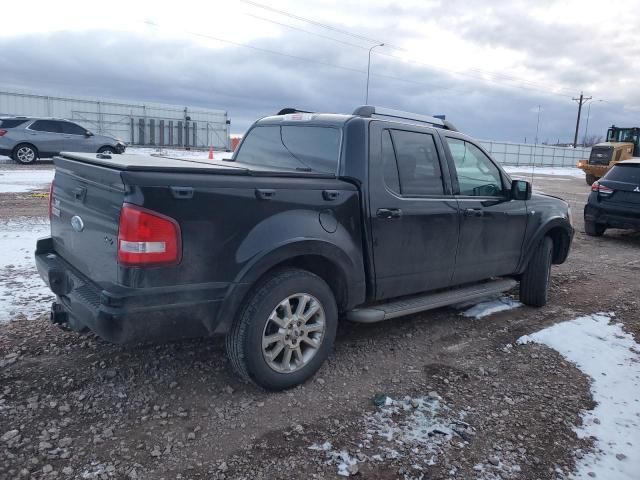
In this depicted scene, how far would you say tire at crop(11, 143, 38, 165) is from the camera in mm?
17797

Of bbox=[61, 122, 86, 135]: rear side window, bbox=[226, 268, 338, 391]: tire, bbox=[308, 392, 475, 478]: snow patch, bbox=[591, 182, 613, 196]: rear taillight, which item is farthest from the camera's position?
bbox=[61, 122, 86, 135]: rear side window

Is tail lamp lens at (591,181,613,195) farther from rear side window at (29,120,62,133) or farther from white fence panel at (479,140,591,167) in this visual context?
white fence panel at (479,140,591,167)

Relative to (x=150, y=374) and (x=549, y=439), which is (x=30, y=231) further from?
(x=549, y=439)

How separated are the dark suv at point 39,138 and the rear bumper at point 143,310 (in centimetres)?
1611

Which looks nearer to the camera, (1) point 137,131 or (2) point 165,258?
(2) point 165,258

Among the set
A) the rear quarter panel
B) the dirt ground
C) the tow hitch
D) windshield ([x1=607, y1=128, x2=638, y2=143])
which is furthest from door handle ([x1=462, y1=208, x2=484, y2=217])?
windshield ([x1=607, y1=128, x2=638, y2=143])

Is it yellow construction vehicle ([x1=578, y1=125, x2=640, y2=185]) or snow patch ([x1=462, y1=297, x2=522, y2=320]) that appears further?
yellow construction vehicle ([x1=578, y1=125, x2=640, y2=185])

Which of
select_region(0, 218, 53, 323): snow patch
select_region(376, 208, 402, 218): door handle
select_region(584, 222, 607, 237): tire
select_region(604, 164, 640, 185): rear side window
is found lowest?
select_region(0, 218, 53, 323): snow patch

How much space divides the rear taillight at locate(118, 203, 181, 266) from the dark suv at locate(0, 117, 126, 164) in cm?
1642

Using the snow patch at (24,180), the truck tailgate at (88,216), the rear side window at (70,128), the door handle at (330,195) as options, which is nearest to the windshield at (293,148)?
the door handle at (330,195)

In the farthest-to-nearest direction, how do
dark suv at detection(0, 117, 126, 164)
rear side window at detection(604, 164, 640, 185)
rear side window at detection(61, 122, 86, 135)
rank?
1. rear side window at detection(61, 122, 86, 135)
2. dark suv at detection(0, 117, 126, 164)
3. rear side window at detection(604, 164, 640, 185)

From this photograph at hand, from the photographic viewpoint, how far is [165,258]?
286 cm

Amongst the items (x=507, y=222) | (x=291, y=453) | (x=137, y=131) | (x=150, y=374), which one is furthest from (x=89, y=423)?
(x=137, y=131)

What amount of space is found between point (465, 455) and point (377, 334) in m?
1.78
